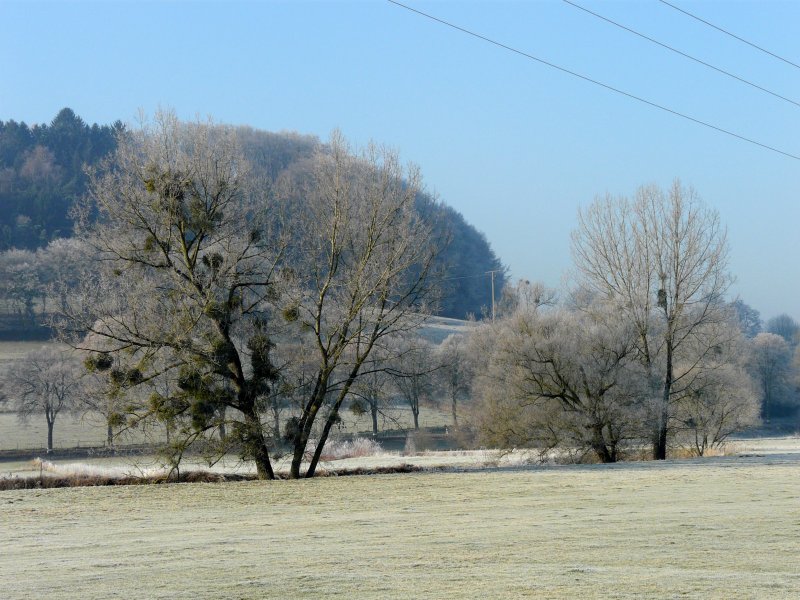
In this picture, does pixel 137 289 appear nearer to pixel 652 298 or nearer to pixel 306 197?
pixel 306 197

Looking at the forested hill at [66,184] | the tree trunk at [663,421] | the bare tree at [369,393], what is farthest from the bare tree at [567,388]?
the forested hill at [66,184]

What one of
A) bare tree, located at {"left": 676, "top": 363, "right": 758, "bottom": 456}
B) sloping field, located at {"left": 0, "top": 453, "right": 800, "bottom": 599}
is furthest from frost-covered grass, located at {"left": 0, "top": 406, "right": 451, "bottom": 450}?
sloping field, located at {"left": 0, "top": 453, "right": 800, "bottom": 599}

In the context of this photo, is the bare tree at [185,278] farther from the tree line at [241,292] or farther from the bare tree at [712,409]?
the bare tree at [712,409]

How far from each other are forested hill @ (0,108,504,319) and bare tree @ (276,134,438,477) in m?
85.8

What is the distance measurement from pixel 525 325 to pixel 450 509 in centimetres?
2100

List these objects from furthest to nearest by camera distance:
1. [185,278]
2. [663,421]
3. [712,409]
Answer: [712,409] → [663,421] → [185,278]

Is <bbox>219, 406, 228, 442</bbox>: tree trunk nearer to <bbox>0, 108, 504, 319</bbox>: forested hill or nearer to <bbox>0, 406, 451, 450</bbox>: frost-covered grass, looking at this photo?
<bbox>0, 406, 451, 450</bbox>: frost-covered grass

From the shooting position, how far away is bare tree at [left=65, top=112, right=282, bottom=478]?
2455cm

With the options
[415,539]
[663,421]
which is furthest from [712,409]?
[415,539]

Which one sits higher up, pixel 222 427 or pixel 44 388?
pixel 44 388

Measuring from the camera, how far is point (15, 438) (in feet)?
187

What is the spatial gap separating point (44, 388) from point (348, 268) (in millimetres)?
38137

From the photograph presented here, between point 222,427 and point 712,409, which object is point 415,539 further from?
point 712,409

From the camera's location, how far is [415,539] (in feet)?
44.1
